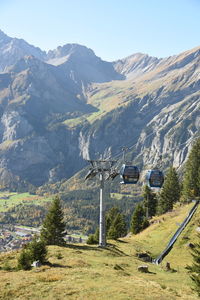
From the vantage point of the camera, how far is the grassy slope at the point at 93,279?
28094 millimetres

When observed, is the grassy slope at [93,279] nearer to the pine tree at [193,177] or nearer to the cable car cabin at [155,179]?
the cable car cabin at [155,179]

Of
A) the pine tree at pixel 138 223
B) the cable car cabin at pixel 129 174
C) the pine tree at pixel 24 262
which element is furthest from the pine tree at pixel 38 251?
the pine tree at pixel 138 223

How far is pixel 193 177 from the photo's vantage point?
94.9 meters

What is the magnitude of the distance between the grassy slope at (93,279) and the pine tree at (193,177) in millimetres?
40272

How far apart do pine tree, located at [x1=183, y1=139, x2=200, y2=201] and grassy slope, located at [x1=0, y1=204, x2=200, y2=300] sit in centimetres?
4027

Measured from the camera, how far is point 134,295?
91.6 feet

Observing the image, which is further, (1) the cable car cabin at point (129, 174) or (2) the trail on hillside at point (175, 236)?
(2) the trail on hillside at point (175, 236)

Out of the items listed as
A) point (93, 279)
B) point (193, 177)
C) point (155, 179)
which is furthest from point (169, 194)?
point (93, 279)

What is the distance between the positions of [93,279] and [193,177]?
68771 millimetres

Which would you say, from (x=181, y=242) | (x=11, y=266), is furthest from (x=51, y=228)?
(x=181, y=242)

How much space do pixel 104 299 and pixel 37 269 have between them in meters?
12.7

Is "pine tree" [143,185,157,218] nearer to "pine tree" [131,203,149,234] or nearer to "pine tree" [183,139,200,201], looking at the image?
"pine tree" [183,139,200,201]

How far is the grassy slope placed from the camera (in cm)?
2809

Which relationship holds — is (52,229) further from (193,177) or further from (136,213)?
(193,177)
